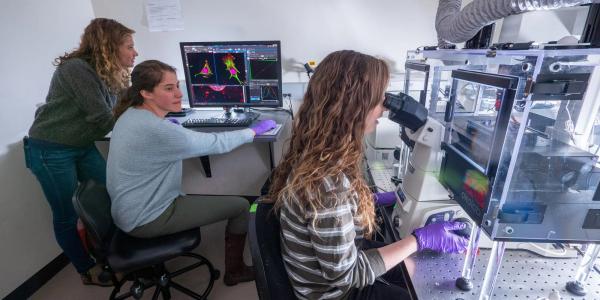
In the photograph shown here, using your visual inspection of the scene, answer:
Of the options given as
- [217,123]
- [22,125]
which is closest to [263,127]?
[217,123]

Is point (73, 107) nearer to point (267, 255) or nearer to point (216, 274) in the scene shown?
point (216, 274)

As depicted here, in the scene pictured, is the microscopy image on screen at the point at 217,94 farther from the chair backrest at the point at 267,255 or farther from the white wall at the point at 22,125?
the chair backrest at the point at 267,255

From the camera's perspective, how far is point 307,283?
0.77m

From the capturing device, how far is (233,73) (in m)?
1.90

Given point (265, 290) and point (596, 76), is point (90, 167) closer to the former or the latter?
point (265, 290)

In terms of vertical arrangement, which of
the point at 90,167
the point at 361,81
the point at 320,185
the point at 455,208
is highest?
the point at 361,81

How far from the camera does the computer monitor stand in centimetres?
183

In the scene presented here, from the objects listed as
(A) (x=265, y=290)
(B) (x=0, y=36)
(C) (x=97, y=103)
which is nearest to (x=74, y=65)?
(C) (x=97, y=103)

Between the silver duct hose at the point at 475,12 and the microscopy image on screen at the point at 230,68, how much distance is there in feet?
3.85

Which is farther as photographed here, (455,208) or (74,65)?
(74,65)

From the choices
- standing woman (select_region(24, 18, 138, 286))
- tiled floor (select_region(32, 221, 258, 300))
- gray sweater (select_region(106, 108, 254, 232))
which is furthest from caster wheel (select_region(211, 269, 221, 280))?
standing woman (select_region(24, 18, 138, 286))

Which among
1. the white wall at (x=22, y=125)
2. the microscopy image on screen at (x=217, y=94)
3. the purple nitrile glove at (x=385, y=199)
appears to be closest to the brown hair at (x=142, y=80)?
the microscopy image on screen at (x=217, y=94)

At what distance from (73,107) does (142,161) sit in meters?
0.61

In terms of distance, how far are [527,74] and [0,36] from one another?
7.22 ft
